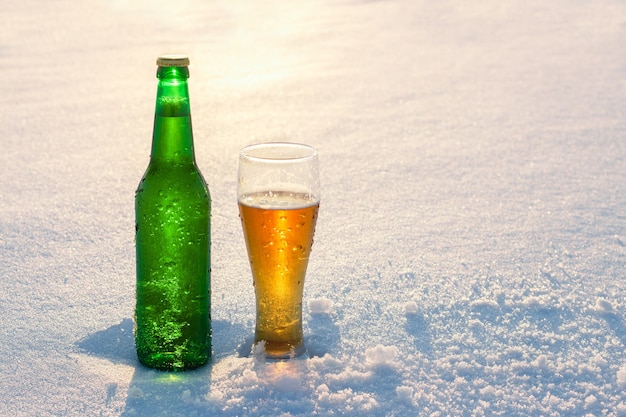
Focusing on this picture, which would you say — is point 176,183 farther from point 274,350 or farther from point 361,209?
point 361,209

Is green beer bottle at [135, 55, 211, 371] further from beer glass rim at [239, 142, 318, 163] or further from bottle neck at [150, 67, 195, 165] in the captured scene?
beer glass rim at [239, 142, 318, 163]

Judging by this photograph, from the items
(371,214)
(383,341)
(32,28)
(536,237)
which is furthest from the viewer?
(32,28)

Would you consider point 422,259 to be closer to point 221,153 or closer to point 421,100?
point 221,153

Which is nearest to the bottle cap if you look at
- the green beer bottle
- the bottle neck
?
the bottle neck

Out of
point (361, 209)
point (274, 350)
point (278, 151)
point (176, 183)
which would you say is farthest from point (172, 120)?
point (361, 209)

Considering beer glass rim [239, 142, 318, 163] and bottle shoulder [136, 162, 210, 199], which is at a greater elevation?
beer glass rim [239, 142, 318, 163]

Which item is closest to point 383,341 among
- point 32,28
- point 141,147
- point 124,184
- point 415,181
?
point 415,181

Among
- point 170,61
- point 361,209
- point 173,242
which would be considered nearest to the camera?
point 170,61
